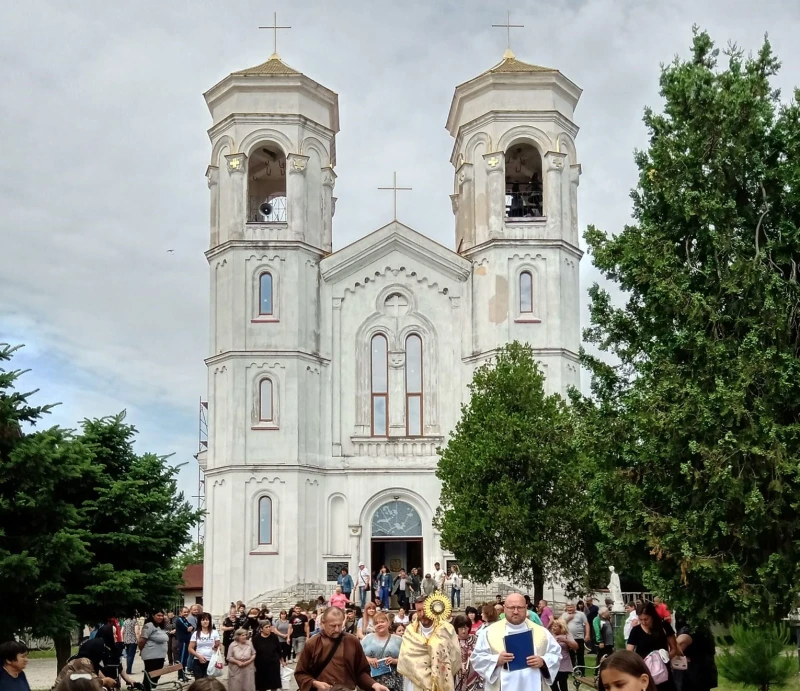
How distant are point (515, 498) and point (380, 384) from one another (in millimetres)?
10444

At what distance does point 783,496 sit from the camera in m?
15.3

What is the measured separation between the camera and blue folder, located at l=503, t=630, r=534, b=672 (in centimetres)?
996

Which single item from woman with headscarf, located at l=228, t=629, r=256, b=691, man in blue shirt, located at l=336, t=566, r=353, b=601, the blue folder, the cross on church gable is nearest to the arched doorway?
man in blue shirt, located at l=336, t=566, r=353, b=601

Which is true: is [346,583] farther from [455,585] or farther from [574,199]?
[574,199]

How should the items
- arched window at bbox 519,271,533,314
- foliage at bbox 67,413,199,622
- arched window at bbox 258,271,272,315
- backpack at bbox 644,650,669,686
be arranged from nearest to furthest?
1. backpack at bbox 644,650,669,686
2. foliage at bbox 67,413,199,622
3. arched window at bbox 519,271,533,314
4. arched window at bbox 258,271,272,315

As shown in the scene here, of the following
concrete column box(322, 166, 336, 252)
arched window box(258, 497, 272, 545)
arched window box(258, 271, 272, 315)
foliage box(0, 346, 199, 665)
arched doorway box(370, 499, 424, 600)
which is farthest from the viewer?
concrete column box(322, 166, 336, 252)

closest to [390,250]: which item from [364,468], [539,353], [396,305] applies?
[396,305]

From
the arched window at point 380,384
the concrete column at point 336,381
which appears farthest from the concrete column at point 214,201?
the arched window at point 380,384

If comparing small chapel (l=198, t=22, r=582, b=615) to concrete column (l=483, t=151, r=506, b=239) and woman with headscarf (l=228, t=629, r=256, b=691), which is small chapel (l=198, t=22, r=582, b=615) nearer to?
concrete column (l=483, t=151, r=506, b=239)

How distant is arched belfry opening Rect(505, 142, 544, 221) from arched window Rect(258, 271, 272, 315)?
8.15 metres

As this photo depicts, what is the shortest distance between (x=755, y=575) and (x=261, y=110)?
1160 inches

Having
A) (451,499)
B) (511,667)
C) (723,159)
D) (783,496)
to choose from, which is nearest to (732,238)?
(723,159)

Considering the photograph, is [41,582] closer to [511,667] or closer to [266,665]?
[266,665]

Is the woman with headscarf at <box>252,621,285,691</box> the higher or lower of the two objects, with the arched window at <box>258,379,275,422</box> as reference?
lower
